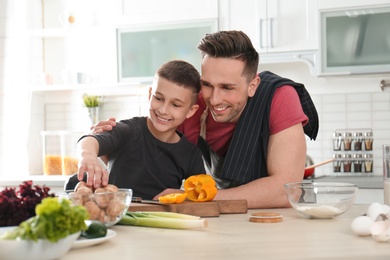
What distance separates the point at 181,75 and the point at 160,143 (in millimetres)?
257

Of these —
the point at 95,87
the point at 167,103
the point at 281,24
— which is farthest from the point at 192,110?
the point at 95,87

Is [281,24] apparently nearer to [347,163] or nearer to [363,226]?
[347,163]

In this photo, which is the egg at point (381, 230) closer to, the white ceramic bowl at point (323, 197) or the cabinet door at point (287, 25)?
the white ceramic bowl at point (323, 197)

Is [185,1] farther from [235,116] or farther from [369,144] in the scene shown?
[235,116]

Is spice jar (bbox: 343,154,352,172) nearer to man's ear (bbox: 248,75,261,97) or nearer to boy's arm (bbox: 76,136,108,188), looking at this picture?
man's ear (bbox: 248,75,261,97)

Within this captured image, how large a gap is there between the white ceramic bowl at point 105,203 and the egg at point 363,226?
1.68 feet

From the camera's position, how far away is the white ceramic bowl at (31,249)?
44.4 inches

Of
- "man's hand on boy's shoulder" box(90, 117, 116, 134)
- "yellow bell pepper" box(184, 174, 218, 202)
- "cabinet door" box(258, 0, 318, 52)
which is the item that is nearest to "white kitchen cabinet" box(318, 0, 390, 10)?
"cabinet door" box(258, 0, 318, 52)

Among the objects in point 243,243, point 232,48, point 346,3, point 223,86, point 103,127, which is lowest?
point 243,243

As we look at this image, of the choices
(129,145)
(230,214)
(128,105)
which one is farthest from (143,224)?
(128,105)

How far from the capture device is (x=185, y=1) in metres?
4.33

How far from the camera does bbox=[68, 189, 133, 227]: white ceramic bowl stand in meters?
1.48

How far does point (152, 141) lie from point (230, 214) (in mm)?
573

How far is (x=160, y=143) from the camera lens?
Answer: 7.66 feet
